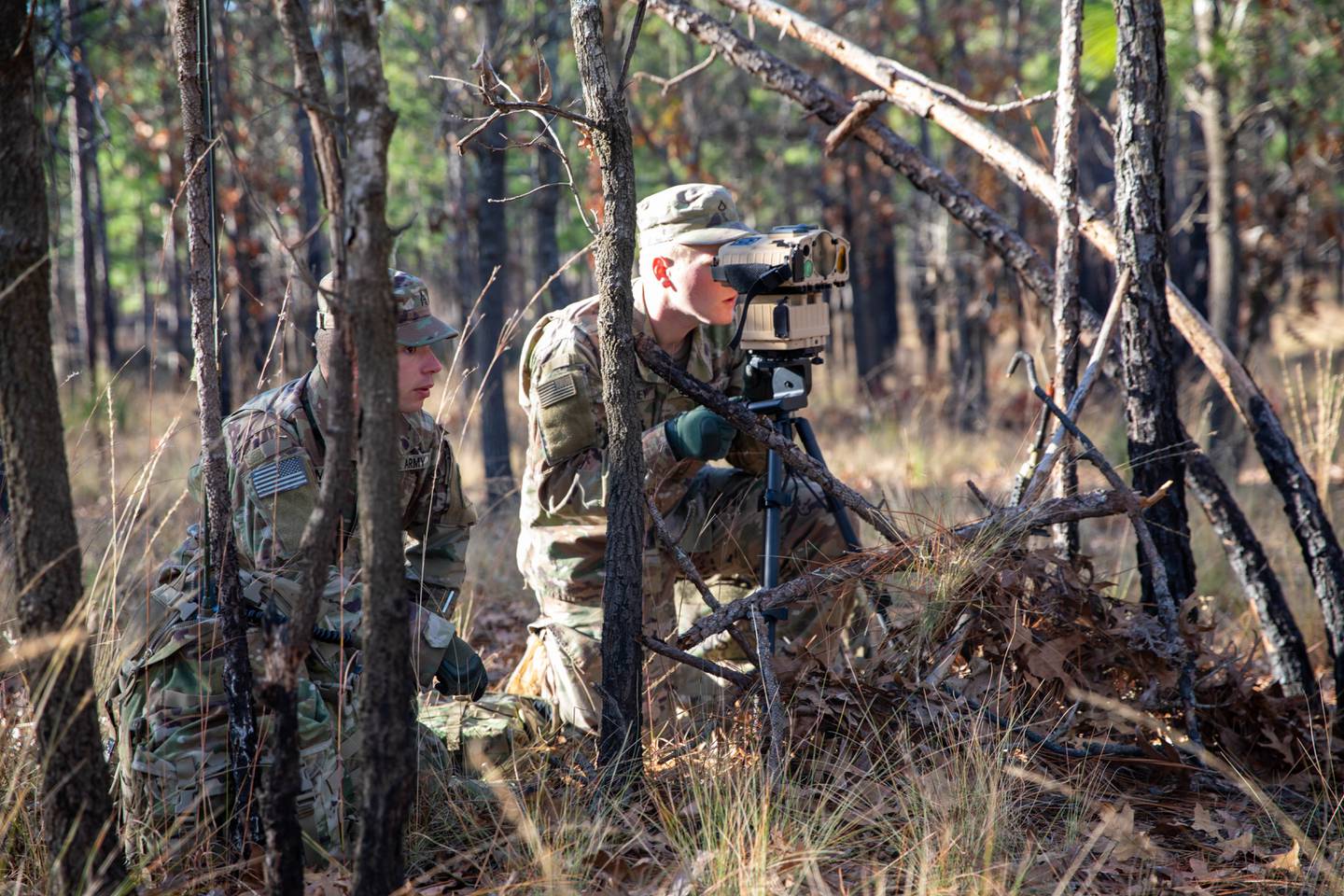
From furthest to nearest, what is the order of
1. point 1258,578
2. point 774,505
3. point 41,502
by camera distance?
1. point 1258,578
2. point 774,505
3. point 41,502

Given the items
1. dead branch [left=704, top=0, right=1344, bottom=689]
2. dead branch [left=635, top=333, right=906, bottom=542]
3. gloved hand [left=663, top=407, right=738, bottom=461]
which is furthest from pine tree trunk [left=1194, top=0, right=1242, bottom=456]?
gloved hand [left=663, top=407, right=738, bottom=461]

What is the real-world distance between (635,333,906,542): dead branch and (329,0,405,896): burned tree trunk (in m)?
0.93

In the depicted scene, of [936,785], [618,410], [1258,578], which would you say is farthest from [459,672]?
[1258,578]

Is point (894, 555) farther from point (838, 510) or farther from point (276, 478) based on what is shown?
point (276, 478)

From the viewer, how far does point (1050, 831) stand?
7.89 ft

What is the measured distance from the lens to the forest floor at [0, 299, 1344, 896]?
2.15 metres

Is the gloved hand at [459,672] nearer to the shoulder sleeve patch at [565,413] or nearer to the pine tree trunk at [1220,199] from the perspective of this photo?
the shoulder sleeve patch at [565,413]

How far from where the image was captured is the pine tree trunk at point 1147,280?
3.07 m

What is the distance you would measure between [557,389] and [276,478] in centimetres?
89

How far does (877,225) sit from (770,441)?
35.3ft

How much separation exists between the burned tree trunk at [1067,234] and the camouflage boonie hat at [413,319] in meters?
1.82

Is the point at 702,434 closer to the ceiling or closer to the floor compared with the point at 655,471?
closer to the ceiling

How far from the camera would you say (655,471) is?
3191 millimetres

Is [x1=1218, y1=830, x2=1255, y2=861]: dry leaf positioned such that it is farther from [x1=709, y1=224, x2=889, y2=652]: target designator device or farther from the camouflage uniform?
the camouflage uniform
